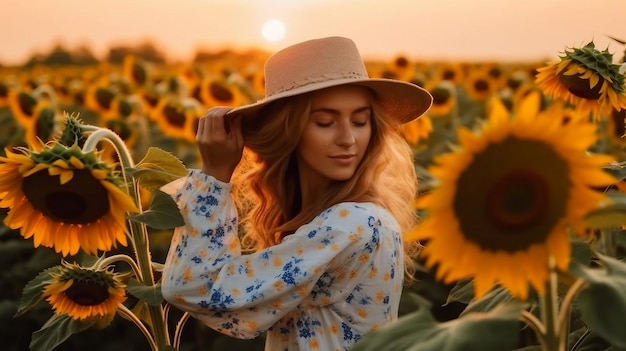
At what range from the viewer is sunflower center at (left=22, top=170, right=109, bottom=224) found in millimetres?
2043

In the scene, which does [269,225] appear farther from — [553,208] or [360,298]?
[553,208]

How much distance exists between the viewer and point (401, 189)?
2750 millimetres

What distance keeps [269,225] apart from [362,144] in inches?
14.7

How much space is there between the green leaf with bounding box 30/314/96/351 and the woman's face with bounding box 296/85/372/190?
66 centimetres

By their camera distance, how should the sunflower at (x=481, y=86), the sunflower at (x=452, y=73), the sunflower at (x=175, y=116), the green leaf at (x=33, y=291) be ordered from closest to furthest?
the green leaf at (x=33, y=291), the sunflower at (x=175, y=116), the sunflower at (x=481, y=86), the sunflower at (x=452, y=73)

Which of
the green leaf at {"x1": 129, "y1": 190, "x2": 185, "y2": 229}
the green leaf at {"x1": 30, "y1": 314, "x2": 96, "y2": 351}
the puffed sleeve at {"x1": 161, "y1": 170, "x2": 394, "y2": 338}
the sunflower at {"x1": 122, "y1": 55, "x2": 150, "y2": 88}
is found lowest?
the sunflower at {"x1": 122, "y1": 55, "x2": 150, "y2": 88}

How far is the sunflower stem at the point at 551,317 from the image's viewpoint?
1.60 metres

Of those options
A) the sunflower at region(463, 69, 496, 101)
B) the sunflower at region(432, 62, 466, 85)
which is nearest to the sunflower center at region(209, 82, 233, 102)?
the sunflower at region(463, 69, 496, 101)

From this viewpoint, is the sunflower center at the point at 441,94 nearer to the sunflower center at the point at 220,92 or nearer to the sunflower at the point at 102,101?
the sunflower center at the point at 220,92

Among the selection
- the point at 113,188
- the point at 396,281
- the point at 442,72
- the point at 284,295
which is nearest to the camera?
the point at 113,188

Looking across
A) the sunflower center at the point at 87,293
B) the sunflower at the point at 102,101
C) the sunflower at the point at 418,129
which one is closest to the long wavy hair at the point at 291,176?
the sunflower center at the point at 87,293

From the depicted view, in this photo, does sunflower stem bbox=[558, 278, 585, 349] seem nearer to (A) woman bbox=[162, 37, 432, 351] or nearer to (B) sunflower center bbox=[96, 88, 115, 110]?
(A) woman bbox=[162, 37, 432, 351]

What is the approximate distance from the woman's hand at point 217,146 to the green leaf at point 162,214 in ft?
0.53

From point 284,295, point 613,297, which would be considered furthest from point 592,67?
point 613,297
